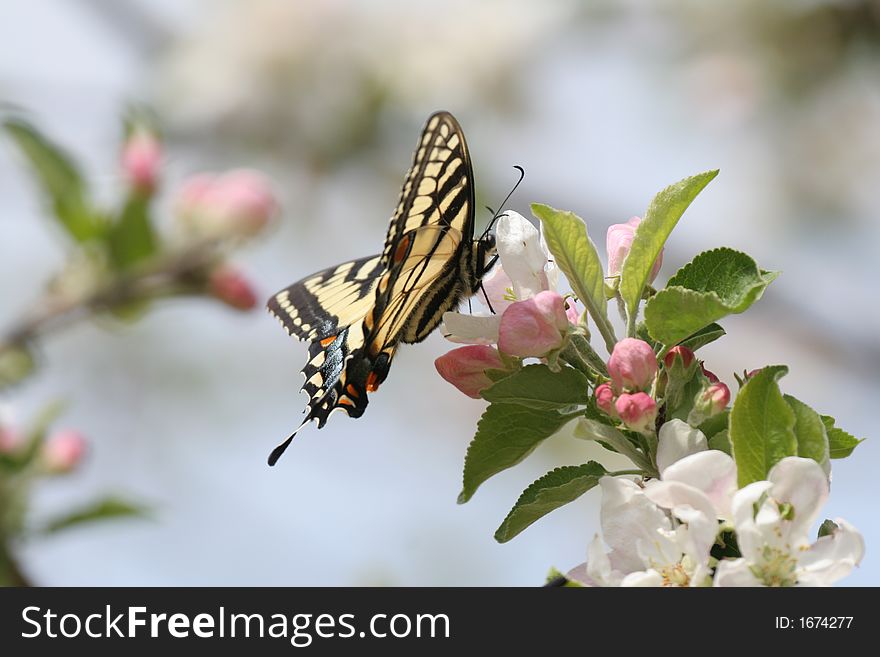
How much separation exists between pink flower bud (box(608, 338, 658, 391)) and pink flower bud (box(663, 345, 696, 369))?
0.07 ft

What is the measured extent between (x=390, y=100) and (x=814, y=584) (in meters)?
4.76

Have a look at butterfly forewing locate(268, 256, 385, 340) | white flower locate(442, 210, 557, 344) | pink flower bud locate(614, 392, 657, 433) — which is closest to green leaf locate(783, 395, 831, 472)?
pink flower bud locate(614, 392, 657, 433)

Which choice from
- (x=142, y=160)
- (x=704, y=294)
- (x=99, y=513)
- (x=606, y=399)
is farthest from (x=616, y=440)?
(x=142, y=160)

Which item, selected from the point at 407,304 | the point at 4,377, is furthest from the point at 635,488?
the point at 4,377

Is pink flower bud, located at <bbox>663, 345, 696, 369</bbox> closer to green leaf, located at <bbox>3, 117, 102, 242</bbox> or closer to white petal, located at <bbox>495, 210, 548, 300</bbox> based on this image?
white petal, located at <bbox>495, 210, 548, 300</bbox>

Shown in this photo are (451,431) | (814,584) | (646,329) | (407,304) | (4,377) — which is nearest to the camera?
(814,584)

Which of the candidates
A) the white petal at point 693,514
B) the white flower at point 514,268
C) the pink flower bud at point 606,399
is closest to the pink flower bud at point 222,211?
the white flower at point 514,268

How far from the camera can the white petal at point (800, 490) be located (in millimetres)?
900

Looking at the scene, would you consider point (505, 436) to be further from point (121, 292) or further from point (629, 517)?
point (121, 292)

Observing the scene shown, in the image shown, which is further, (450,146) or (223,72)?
(223,72)

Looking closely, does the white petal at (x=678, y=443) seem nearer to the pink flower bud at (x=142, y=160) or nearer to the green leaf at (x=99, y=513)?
the green leaf at (x=99, y=513)

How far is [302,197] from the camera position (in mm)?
5805

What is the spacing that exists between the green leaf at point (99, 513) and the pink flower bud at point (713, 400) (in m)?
1.95

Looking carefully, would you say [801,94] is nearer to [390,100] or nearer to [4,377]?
[390,100]
